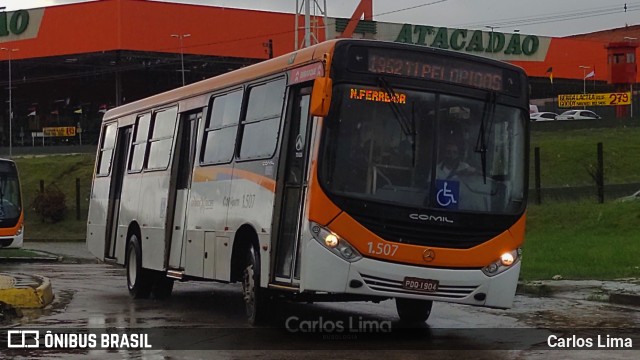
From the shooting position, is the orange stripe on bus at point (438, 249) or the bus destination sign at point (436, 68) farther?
the bus destination sign at point (436, 68)

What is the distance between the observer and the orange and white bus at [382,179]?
35.1 feet

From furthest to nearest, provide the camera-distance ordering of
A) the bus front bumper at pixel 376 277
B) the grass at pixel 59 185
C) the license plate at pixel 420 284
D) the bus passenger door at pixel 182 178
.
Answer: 1. the grass at pixel 59 185
2. the bus passenger door at pixel 182 178
3. the license plate at pixel 420 284
4. the bus front bumper at pixel 376 277

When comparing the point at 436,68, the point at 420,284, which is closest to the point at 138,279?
the point at 420,284

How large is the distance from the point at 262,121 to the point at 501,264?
341cm

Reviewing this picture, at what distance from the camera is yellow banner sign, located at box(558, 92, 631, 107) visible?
247 feet

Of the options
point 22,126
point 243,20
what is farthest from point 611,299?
point 22,126

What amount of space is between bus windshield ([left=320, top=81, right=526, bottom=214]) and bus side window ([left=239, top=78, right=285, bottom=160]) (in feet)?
4.69

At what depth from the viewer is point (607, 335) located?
11695 millimetres

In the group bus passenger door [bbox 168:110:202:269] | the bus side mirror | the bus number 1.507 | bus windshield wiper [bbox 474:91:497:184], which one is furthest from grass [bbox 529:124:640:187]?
the bus side mirror

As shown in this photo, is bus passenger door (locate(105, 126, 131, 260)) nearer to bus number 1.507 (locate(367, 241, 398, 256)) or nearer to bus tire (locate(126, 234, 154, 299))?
bus tire (locate(126, 234, 154, 299))

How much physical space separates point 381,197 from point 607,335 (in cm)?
318

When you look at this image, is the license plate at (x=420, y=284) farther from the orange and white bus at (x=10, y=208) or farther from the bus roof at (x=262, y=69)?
the orange and white bus at (x=10, y=208)

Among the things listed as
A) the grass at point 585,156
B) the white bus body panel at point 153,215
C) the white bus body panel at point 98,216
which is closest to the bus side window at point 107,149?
the white bus body panel at point 98,216

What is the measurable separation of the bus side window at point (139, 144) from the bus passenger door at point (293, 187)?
6031 millimetres
